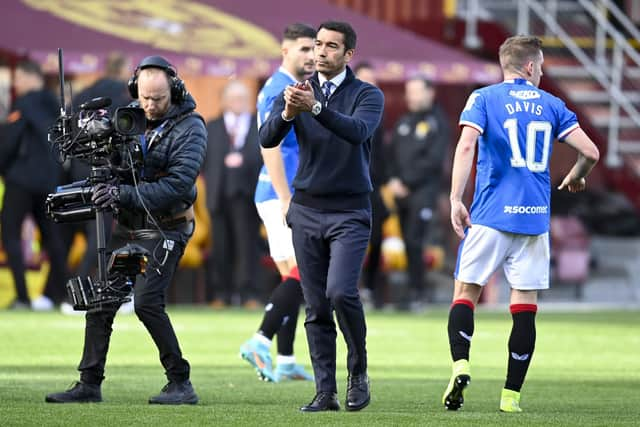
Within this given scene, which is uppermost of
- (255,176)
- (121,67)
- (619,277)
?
(121,67)

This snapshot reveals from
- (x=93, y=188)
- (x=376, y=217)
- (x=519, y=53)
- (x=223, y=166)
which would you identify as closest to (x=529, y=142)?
(x=519, y=53)

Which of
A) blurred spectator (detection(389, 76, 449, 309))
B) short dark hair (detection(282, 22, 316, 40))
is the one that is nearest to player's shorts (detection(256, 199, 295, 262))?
short dark hair (detection(282, 22, 316, 40))

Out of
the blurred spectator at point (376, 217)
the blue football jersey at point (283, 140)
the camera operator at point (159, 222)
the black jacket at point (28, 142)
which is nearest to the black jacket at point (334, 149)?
the camera operator at point (159, 222)

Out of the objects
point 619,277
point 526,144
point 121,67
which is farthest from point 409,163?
point 526,144

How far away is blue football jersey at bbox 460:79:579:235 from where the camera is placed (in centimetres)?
902

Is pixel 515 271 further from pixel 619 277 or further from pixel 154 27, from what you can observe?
pixel 619 277

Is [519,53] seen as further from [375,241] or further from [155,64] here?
[375,241]

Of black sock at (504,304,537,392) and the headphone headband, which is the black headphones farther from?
black sock at (504,304,537,392)

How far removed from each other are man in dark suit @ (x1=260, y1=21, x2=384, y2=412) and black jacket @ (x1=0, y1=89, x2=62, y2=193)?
931 cm

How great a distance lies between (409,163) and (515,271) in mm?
9840

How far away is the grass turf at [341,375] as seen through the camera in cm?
836

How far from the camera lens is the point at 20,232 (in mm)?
17656

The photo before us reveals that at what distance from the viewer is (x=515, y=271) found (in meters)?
9.06

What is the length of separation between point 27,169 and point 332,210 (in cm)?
955
